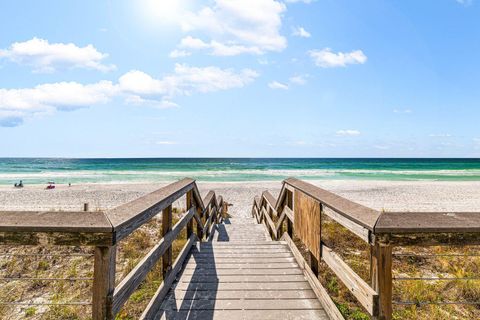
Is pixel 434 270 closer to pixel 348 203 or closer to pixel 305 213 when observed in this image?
pixel 305 213

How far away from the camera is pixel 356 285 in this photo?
222 centimetres

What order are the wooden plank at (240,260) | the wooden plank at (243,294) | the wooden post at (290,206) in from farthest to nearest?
the wooden post at (290,206) < the wooden plank at (240,260) < the wooden plank at (243,294)

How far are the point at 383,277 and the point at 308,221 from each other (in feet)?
5.36

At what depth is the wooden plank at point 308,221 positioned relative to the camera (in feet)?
10.5

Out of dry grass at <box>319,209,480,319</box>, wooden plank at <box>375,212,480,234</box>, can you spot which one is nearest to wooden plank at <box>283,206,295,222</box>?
dry grass at <box>319,209,480,319</box>

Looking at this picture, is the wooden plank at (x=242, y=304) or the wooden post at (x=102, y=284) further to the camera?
the wooden plank at (x=242, y=304)

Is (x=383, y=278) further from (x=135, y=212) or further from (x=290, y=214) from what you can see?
(x=290, y=214)

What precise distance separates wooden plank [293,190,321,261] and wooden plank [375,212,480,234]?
4.28 feet

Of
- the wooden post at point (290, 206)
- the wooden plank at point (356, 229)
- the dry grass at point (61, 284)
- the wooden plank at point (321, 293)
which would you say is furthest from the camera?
the wooden post at point (290, 206)

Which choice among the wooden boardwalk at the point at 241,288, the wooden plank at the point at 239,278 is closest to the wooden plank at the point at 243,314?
the wooden boardwalk at the point at 241,288

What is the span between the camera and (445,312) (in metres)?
3.67

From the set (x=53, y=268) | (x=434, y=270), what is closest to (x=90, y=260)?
(x=53, y=268)

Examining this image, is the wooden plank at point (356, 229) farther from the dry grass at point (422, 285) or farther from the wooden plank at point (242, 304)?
the wooden plank at point (242, 304)

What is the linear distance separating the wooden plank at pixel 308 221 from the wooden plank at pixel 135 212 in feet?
5.29
